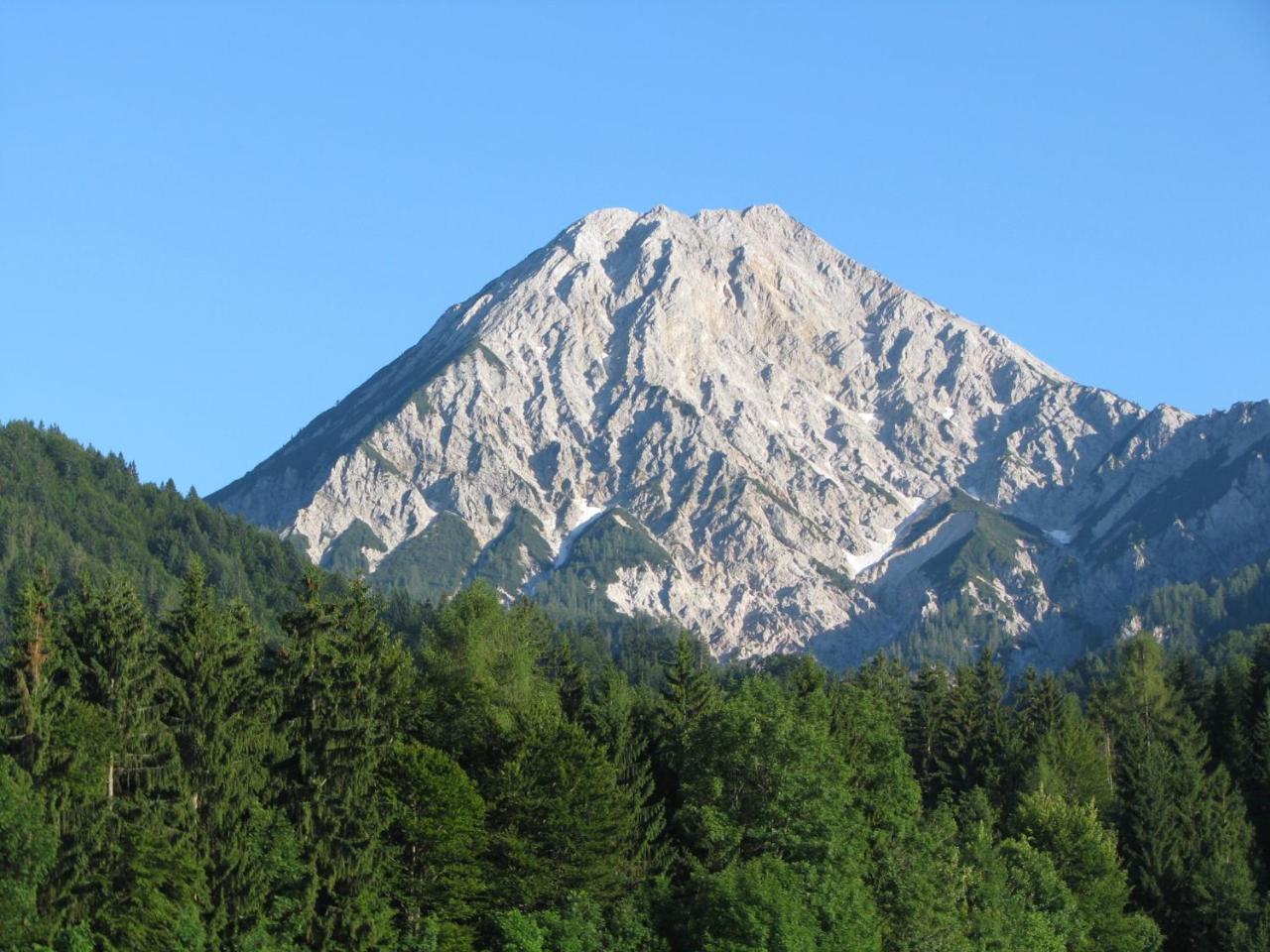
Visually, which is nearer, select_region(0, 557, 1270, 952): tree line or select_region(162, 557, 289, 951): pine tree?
select_region(0, 557, 1270, 952): tree line

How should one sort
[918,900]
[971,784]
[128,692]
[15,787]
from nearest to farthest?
1. [15,787]
2. [128,692]
3. [918,900]
4. [971,784]

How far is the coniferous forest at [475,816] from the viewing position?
66375mm

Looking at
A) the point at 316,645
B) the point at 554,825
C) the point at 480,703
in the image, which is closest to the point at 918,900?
the point at 554,825

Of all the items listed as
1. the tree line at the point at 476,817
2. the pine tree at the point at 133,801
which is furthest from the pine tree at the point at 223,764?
the pine tree at the point at 133,801

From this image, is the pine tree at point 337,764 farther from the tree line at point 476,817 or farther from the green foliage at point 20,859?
the green foliage at point 20,859

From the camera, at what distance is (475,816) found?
261 ft

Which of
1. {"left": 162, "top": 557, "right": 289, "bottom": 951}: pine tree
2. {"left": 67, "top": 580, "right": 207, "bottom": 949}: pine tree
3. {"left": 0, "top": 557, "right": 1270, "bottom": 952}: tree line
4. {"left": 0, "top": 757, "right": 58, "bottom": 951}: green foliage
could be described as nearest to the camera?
{"left": 0, "top": 757, "right": 58, "bottom": 951}: green foliage

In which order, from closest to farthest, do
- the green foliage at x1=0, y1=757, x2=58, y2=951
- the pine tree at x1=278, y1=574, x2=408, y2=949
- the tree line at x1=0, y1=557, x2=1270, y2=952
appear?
the green foliage at x1=0, y1=757, x2=58, y2=951 → the tree line at x1=0, y1=557, x2=1270, y2=952 → the pine tree at x1=278, y1=574, x2=408, y2=949

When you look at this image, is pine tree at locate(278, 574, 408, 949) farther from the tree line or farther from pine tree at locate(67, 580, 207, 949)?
pine tree at locate(67, 580, 207, 949)

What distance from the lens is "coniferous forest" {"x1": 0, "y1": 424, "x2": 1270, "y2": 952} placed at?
6638 centimetres

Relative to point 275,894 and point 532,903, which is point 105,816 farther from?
point 532,903

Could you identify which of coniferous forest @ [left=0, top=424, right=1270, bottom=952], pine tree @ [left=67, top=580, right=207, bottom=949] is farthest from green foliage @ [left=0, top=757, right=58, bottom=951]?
pine tree @ [left=67, top=580, right=207, bottom=949]

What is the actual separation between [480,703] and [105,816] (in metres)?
28.6

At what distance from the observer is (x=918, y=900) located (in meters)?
83.3
